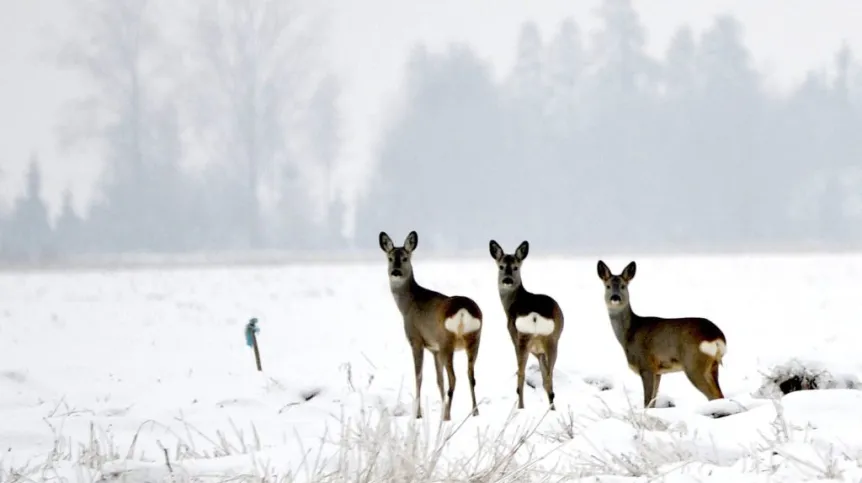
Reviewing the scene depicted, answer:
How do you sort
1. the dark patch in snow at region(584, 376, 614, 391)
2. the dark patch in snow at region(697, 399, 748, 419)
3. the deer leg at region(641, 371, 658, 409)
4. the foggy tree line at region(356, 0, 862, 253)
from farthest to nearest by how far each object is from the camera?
the foggy tree line at region(356, 0, 862, 253)
the dark patch in snow at region(584, 376, 614, 391)
the deer leg at region(641, 371, 658, 409)
the dark patch in snow at region(697, 399, 748, 419)

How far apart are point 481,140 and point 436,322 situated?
160 ft

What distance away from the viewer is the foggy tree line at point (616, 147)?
171 feet

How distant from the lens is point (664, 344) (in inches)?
268

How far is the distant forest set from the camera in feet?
170

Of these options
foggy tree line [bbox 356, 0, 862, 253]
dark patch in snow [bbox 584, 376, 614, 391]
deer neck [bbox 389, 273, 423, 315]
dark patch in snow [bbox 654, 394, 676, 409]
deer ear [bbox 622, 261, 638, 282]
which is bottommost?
dark patch in snow [bbox 584, 376, 614, 391]

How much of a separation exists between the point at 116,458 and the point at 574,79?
171 ft

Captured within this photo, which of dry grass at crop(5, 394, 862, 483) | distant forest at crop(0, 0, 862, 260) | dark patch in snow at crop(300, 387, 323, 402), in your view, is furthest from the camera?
distant forest at crop(0, 0, 862, 260)

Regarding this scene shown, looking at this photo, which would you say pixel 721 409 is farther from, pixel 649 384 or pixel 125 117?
pixel 125 117

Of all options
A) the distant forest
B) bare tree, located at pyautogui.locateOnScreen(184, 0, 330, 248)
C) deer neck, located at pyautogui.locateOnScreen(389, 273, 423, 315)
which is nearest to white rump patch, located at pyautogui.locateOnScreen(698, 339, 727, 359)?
deer neck, located at pyautogui.locateOnScreen(389, 273, 423, 315)

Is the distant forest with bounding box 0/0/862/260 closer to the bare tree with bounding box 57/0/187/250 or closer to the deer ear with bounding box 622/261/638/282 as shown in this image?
the bare tree with bounding box 57/0/187/250

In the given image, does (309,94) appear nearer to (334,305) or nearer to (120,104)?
(120,104)

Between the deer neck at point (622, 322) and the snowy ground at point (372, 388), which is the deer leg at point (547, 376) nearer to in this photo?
the snowy ground at point (372, 388)

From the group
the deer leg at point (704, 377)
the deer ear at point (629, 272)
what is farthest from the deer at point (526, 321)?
the deer leg at point (704, 377)

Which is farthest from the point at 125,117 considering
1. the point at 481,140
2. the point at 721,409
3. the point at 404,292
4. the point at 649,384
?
the point at 721,409
